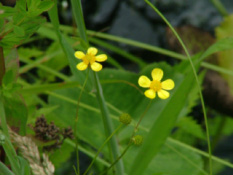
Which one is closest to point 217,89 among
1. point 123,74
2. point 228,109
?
point 228,109

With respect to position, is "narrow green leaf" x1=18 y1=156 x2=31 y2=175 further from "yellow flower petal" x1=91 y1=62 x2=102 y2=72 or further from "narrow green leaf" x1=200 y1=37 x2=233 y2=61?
"narrow green leaf" x1=200 y1=37 x2=233 y2=61

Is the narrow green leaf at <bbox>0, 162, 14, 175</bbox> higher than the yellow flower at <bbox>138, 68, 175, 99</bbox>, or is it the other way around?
the yellow flower at <bbox>138, 68, 175, 99</bbox>

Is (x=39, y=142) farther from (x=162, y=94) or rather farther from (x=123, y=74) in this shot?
(x=123, y=74)

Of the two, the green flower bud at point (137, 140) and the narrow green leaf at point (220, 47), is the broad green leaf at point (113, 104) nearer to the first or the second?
the narrow green leaf at point (220, 47)

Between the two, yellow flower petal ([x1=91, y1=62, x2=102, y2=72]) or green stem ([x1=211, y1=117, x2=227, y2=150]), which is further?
green stem ([x1=211, y1=117, x2=227, y2=150])

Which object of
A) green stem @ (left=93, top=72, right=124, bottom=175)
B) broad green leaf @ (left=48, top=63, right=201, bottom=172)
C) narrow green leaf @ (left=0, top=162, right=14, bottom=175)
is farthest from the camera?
broad green leaf @ (left=48, top=63, right=201, bottom=172)

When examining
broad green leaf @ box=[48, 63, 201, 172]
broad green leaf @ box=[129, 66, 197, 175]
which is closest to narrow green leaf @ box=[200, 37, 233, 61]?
broad green leaf @ box=[129, 66, 197, 175]

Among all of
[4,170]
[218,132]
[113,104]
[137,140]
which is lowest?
[4,170]

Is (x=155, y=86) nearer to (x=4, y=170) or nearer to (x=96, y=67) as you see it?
(x=96, y=67)

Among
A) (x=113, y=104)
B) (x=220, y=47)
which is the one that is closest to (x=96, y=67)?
(x=220, y=47)

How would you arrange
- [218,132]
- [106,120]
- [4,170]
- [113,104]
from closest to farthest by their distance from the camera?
[4,170], [106,120], [113,104], [218,132]

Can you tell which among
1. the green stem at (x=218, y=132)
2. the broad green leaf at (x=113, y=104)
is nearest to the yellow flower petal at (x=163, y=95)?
the broad green leaf at (x=113, y=104)
